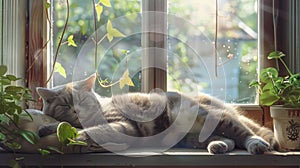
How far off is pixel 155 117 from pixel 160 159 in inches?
8.3

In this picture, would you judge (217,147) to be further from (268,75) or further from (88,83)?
(88,83)

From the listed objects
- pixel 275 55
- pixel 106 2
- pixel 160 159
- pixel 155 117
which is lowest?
pixel 160 159

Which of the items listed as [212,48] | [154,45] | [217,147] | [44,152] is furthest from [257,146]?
[44,152]

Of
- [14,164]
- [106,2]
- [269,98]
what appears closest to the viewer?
[14,164]

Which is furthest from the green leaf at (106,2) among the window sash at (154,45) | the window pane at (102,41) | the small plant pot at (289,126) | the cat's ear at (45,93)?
the small plant pot at (289,126)

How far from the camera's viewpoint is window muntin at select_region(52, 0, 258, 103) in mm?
1702

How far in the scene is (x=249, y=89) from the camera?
1.73m

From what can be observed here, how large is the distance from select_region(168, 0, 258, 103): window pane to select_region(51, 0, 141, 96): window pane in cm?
16

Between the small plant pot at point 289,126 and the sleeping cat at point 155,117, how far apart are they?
1.7 inches

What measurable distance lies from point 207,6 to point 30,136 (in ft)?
2.94

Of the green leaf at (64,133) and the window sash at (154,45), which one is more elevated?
the window sash at (154,45)

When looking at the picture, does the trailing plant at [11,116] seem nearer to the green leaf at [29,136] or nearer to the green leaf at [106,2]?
the green leaf at [29,136]

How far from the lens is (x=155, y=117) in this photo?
154cm

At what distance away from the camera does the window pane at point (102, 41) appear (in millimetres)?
1701
